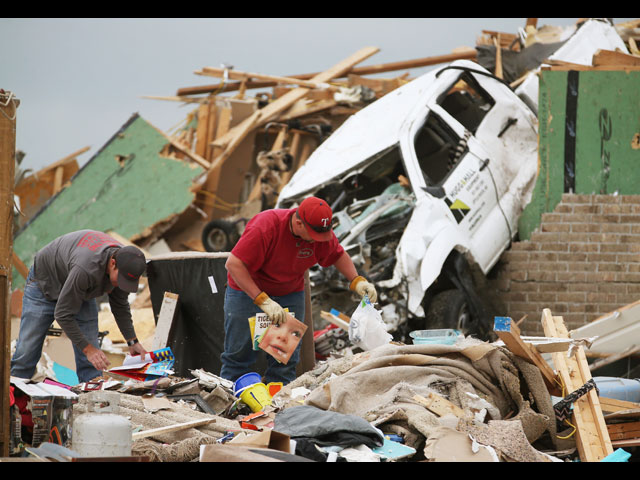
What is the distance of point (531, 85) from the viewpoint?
11.6 meters

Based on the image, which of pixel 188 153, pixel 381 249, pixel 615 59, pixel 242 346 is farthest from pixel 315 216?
pixel 188 153

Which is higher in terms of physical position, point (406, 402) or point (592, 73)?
point (592, 73)

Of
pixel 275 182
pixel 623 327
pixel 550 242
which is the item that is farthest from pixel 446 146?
pixel 275 182

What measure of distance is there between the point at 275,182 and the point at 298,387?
26.1 feet

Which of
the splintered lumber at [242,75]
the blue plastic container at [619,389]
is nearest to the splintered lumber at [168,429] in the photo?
the blue plastic container at [619,389]

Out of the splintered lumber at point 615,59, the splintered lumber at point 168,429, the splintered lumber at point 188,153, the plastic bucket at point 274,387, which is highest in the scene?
the splintered lumber at point 615,59

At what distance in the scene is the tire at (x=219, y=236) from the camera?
40.0ft

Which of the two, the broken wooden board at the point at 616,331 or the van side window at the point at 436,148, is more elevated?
the van side window at the point at 436,148

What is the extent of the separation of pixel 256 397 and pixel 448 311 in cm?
385

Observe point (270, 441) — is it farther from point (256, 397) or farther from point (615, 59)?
point (615, 59)

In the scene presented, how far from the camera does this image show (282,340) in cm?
624

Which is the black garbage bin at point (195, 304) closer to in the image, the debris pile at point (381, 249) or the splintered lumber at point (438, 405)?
the debris pile at point (381, 249)
